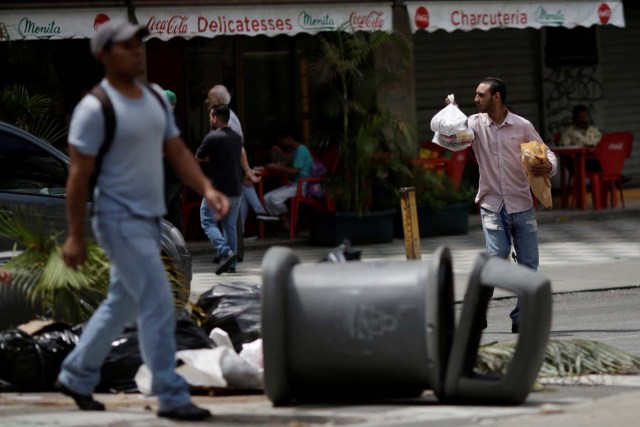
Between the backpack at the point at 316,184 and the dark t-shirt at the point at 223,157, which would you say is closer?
the dark t-shirt at the point at 223,157

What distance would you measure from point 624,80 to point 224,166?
996 cm

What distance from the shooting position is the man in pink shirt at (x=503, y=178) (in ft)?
35.3

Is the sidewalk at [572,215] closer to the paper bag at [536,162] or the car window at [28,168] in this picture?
the car window at [28,168]

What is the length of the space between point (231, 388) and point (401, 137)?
11.5 metres

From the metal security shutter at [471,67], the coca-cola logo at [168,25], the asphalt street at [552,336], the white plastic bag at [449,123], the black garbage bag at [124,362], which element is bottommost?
the asphalt street at [552,336]

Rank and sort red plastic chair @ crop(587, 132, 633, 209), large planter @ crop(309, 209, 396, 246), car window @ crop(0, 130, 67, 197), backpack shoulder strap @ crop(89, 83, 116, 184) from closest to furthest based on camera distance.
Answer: backpack shoulder strap @ crop(89, 83, 116, 184) < car window @ crop(0, 130, 67, 197) < large planter @ crop(309, 209, 396, 246) < red plastic chair @ crop(587, 132, 633, 209)

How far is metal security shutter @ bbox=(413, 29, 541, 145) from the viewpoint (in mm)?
21844

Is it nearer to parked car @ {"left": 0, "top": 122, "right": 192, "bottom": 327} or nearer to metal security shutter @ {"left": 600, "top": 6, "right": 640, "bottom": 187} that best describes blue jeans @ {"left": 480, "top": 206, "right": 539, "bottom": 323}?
parked car @ {"left": 0, "top": 122, "right": 192, "bottom": 327}

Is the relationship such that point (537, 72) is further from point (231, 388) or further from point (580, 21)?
point (231, 388)

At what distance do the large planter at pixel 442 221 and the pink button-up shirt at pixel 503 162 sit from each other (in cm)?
800

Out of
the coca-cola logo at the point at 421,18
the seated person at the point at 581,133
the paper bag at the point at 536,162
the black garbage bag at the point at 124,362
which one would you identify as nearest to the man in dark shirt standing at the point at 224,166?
the coca-cola logo at the point at 421,18

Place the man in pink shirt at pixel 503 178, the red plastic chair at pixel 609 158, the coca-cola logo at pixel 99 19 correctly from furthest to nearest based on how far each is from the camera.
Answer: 1. the red plastic chair at pixel 609 158
2. the coca-cola logo at pixel 99 19
3. the man in pink shirt at pixel 503 178

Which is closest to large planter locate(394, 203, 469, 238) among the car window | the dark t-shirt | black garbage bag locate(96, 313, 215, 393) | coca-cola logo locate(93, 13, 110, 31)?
the dark t-shirt

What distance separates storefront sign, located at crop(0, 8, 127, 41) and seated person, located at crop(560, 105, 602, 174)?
7345 millimetres
